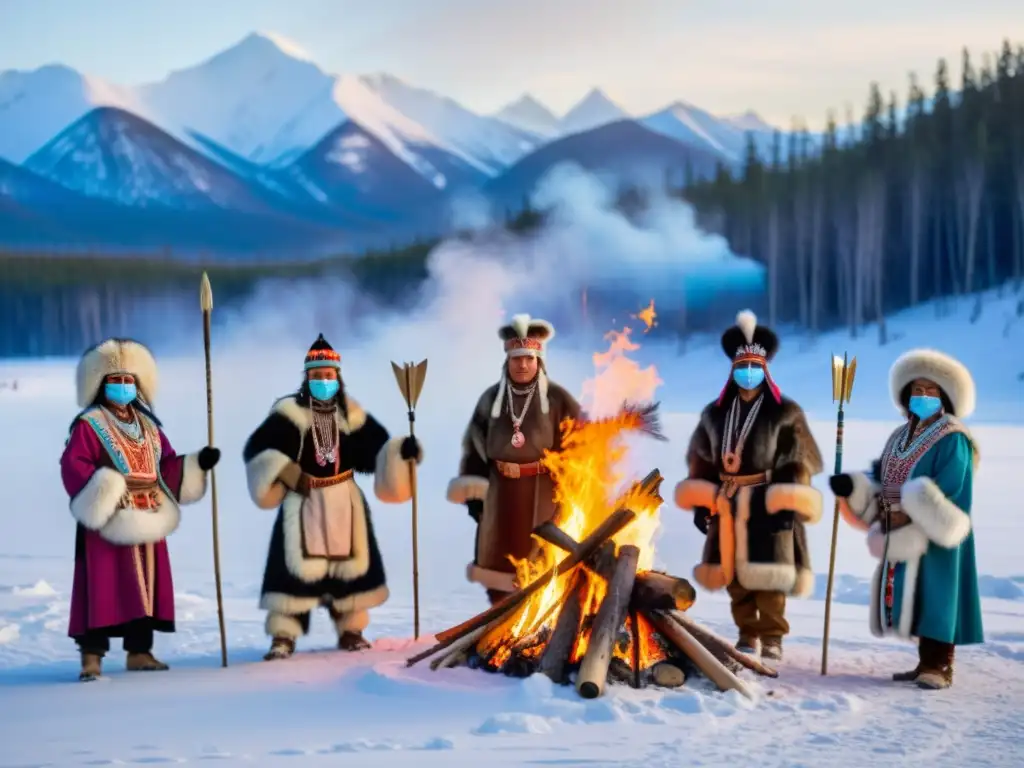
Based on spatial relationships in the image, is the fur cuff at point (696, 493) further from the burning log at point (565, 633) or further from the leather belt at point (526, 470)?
the burning log at point (565, 633)

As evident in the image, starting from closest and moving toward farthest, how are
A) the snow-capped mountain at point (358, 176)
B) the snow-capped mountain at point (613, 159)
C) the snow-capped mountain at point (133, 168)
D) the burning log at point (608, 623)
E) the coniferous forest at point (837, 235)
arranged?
the burning log at point (608, 623) → the coniferous forest at point (837, 235) → the snow-capped mountain at point (133, 168) → the snow-capped mountain at point (613, 159) → the snow-capped mountain at point (358, 176)

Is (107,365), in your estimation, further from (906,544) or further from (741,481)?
(906,544)

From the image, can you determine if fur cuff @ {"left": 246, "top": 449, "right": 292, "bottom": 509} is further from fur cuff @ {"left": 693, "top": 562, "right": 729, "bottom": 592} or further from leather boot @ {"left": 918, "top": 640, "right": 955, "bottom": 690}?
leather boot @ {"left": 918, "top": 640, "right": 955, "bottom": 690}

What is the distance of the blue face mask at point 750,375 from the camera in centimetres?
599

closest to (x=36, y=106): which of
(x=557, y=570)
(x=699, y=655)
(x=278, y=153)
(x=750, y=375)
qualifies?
(x=278, y=153)

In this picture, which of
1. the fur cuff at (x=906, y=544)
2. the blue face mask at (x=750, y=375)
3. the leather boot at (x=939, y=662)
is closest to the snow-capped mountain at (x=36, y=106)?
the blue face mask at (x=750, y=375)

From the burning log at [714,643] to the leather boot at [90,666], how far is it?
265cm

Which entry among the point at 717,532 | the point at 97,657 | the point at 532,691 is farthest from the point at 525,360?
the point at 97,657

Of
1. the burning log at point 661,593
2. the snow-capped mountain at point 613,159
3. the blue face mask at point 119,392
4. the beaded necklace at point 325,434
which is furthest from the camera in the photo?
the snow-capped mountain at point 613,159

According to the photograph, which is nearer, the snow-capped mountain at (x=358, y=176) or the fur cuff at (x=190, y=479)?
the fur cuff at (x=190, y=479)

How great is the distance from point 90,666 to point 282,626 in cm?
91

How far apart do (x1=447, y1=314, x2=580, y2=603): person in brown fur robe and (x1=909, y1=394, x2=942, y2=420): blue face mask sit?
5.47 feet

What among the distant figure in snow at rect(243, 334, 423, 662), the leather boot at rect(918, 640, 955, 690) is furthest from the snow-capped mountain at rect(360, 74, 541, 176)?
the leather boot at rect(918, 640, 955, 690)

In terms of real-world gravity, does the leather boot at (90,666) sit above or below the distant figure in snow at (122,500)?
below
